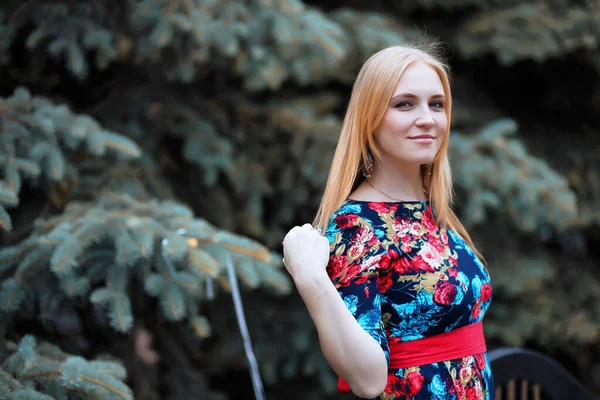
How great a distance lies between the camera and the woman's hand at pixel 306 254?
1.46 metres

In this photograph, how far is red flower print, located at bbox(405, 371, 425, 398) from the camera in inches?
62.9

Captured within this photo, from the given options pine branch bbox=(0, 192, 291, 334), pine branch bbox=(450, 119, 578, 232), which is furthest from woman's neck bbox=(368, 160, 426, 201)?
pine branch bbox=(450, 119, 578, 232)

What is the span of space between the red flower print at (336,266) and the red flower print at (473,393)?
0.47 metres

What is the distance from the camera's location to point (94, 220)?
227 centimetres

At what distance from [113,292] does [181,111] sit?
1215 millimetres

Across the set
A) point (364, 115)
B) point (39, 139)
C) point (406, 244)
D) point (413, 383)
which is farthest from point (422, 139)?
point (39, 139)

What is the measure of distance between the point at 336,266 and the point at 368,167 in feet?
1.06

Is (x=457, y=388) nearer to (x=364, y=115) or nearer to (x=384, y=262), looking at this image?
(x=384, y=262)

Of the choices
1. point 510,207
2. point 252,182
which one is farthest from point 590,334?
point 252,182

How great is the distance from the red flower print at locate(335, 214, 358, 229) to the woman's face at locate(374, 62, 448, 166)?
0.21 meters

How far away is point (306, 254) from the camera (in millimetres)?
1487

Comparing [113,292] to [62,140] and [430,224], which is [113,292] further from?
[430,224]

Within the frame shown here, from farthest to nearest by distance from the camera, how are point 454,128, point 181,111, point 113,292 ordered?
point 454,128 → point 181,111 → point 113,292

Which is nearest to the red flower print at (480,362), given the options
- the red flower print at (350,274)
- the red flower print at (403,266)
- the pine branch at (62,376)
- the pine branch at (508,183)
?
the red flower print at (403,266)
